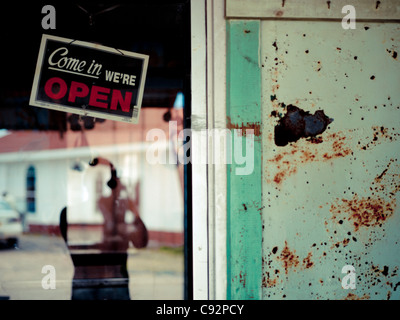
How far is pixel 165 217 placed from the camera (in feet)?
31.2

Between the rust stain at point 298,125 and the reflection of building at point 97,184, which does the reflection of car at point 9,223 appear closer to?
the reflection of building at point 97,184

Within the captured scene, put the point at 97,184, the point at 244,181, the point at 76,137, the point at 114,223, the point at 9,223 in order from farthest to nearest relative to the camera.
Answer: the point at 97,184, the point at 9,223, the point at 114,223, the point at 76,137, the point at 244,181

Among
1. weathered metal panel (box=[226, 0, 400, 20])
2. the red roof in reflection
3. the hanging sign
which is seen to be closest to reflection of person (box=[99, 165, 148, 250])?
the red roof in reflection

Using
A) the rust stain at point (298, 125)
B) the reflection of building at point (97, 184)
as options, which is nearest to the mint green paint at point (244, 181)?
the rust stain at point (298, 125)

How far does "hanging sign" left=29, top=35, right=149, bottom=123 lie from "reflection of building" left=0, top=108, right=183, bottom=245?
5.42 meters

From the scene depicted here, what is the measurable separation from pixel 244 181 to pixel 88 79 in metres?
1.05

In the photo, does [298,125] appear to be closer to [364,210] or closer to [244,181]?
[244,181]

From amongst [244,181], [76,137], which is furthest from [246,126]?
[76,137]

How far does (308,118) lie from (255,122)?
27cm

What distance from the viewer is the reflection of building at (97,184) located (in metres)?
8.13

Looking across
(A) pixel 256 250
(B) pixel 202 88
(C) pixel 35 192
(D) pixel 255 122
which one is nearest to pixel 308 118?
(D) pixel 255 122

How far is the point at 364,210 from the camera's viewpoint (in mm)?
1768

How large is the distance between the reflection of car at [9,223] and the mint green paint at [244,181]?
758cm
